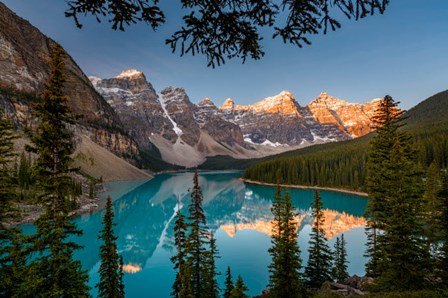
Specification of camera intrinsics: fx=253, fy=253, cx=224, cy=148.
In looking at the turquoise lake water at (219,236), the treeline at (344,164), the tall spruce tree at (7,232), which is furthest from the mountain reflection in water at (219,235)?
the treeline at (344,164)

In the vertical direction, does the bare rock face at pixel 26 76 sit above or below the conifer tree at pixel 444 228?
above

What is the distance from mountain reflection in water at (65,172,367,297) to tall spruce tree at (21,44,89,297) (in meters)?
6.42

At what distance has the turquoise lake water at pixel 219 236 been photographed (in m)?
29.7

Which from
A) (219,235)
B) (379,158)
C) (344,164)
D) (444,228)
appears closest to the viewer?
(444,228)

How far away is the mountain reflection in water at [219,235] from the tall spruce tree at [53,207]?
Result: 253 inches

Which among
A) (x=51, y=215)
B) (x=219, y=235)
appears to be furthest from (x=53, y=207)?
(x=219, y=235)

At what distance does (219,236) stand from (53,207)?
38.7 m

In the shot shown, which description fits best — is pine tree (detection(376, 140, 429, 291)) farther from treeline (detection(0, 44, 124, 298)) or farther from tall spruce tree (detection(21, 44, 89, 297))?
tall spruce tree (detection(21, 44, 89, 297))

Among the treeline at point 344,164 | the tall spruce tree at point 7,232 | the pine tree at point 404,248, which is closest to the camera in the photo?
the pine tree at point 404,248

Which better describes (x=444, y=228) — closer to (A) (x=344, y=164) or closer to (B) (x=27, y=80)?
(A) (x=344, y=164)

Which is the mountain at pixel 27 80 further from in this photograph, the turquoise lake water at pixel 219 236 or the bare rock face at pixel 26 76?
the turquoise lake water at pixel 219 236

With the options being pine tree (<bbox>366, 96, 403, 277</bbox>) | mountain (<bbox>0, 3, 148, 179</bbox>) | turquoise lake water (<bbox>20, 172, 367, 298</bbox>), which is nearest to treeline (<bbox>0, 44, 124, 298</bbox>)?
turquoise lake water (<bbox>20, 172, 367, 298</bbox>)

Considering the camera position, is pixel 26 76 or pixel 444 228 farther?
pixel 26 76

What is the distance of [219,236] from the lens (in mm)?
46844
